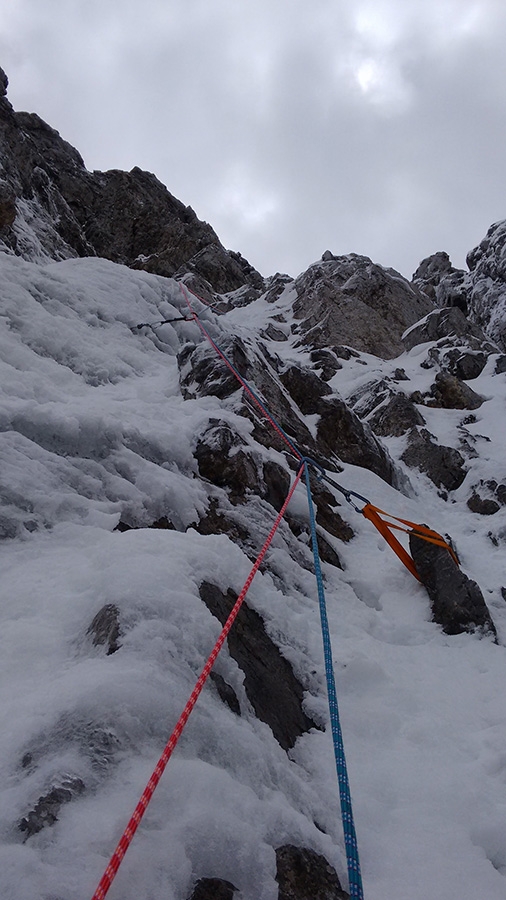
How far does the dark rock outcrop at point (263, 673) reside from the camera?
3287mm

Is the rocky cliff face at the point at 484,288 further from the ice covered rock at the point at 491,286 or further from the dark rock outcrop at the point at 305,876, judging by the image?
the dark rock outcrop at the point at 305,876

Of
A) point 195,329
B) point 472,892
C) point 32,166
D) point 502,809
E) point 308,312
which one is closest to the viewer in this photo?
point 472,892

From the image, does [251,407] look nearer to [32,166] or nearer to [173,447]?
[173,447]

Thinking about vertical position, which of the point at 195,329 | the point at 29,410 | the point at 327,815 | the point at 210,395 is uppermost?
the point at 195,329

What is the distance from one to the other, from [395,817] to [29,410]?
176 inches

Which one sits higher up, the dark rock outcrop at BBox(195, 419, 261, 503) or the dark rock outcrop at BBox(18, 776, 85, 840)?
the dark rock outcrop at BBox(195, 419, 261, 503)

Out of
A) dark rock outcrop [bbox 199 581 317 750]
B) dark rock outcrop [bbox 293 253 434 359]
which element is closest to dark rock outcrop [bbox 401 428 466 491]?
dark rock outcrop [bbox 199 581 317 750]

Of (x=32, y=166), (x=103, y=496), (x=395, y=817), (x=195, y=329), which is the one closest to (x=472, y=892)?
(x=395, y=817)

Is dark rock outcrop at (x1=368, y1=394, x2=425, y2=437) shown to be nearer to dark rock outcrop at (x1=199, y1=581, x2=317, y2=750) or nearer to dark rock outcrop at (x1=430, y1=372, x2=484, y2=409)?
dark rock outcrop at (x1=430, y1=372, x2=484, y2=409)

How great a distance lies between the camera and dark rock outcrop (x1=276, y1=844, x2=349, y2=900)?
210 centimetres

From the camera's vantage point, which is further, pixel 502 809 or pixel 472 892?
pixel 502 809

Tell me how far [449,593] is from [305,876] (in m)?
4.01

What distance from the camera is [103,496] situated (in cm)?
493

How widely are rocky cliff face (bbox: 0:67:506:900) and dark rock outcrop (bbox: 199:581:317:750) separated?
2 cm
